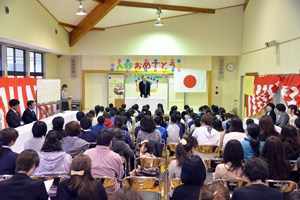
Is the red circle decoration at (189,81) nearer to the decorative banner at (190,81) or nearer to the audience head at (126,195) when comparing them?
the decorative banner at (190,81)

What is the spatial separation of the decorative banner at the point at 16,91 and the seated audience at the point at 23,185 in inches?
159

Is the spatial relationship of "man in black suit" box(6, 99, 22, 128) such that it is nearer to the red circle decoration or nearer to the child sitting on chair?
the child sitting on chair

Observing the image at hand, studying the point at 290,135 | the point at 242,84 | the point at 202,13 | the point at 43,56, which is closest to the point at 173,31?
the point at 202,13

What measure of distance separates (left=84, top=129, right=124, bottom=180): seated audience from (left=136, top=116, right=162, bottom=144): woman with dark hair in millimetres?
1378

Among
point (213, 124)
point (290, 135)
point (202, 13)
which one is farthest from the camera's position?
point (202, 13)

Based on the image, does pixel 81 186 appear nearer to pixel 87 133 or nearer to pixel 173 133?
pixel 87 133

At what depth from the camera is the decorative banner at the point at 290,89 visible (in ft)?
19.3

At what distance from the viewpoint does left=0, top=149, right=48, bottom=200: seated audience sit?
6.77ft

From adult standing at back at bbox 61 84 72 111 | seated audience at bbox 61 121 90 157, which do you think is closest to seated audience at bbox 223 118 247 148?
seated audience at bbox 61 121 90 157

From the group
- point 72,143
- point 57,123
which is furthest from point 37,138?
point 57,123

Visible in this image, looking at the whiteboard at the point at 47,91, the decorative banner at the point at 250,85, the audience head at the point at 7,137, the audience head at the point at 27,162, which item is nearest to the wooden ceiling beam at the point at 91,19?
the whiteboard at the point at 47,91

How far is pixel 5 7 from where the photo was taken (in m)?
6.11

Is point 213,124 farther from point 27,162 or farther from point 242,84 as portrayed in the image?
point 242,84

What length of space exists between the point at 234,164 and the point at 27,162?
183 cm
